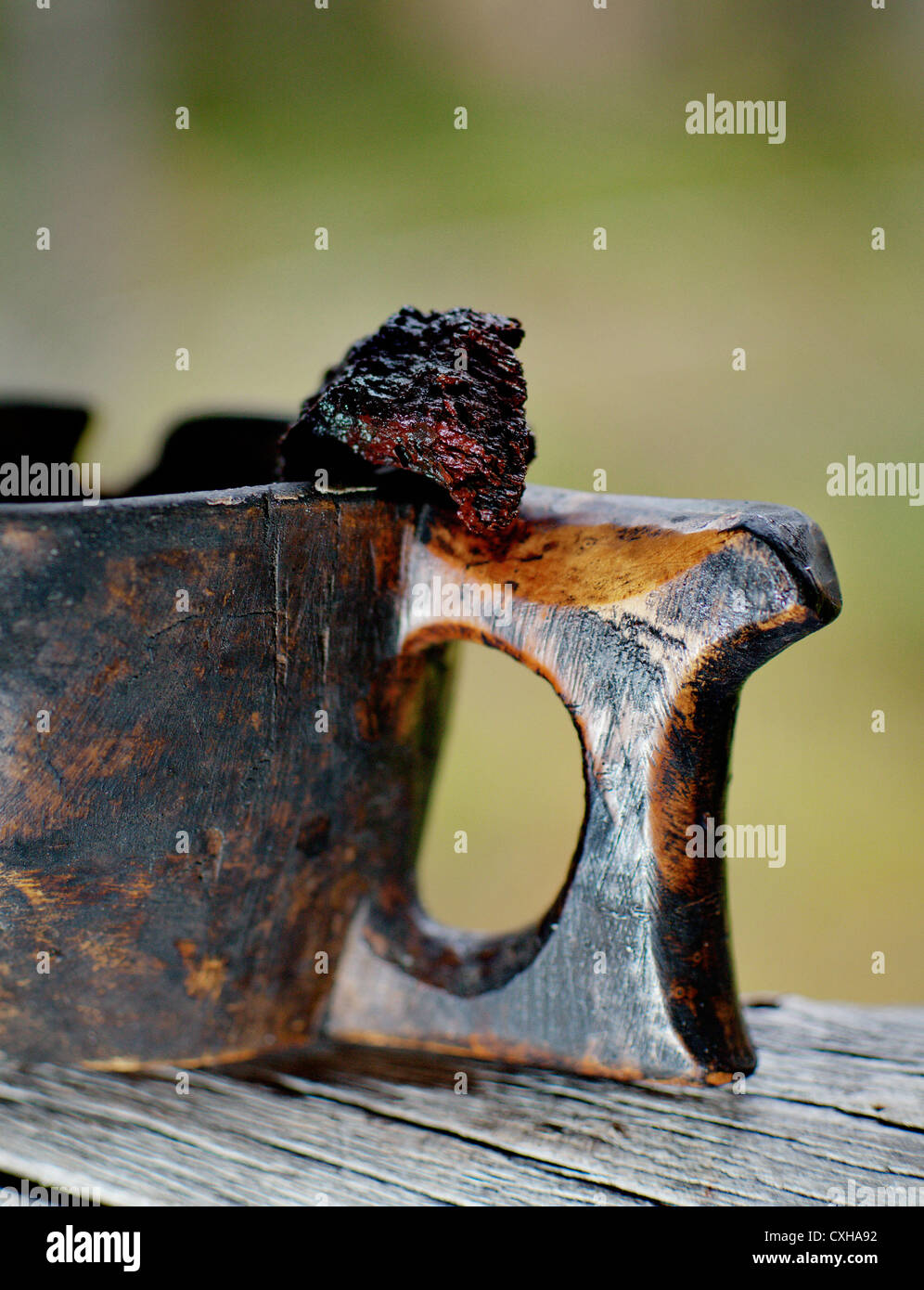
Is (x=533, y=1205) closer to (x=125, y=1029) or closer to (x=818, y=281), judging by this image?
(x=125, y=1029)

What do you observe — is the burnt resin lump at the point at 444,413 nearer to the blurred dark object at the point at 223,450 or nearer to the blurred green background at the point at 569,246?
the blurred dark object at the point at 223,450

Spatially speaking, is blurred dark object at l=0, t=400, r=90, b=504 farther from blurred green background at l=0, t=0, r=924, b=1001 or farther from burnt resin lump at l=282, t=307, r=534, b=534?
blurred green background at l=0, t=0, r=924, b=1001

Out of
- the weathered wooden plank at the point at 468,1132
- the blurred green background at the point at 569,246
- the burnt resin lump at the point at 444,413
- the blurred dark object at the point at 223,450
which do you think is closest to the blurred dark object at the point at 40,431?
the blurred dark object at the point at 223,450

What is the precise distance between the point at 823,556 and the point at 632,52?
2009 millimetres

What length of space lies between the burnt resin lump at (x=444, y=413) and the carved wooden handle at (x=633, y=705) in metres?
0.07

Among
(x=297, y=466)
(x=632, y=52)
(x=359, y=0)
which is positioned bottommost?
(x=297, y=466)

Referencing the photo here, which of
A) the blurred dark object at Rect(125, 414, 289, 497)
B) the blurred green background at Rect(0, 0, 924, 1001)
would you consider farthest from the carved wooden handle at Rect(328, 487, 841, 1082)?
the blurred green background at Rect(0, 0, 924, 1001)

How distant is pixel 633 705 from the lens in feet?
2.99

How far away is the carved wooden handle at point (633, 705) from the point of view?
2.81 ft

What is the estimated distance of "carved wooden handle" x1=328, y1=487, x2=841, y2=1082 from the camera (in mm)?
856

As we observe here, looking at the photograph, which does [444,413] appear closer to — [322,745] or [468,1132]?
[322,745]

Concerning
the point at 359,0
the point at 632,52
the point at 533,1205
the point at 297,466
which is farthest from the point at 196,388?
the point at 533,1205
